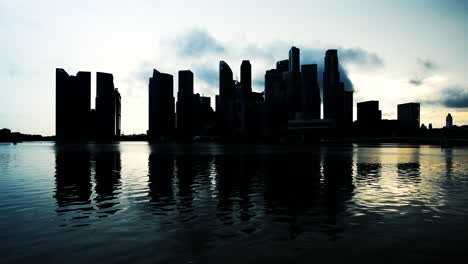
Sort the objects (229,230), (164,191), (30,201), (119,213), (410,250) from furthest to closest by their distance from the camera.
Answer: (164,191)
(30,201)
(119,213)
(229,230)
(410,250)

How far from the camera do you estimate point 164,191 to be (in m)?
34.0

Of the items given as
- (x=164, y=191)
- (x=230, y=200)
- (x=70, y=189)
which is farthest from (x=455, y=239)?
(x=70, y=189)

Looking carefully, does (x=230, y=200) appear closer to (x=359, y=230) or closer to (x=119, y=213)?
(x=119, y=213)

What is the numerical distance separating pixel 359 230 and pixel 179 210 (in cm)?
1241

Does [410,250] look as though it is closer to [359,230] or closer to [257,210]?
[359,230]

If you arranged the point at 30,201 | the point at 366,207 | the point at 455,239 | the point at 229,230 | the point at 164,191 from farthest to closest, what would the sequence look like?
the point at 164,191 < the point at 30,201 < the point at 366,207 < the point at 229,230 < the point at 455,239

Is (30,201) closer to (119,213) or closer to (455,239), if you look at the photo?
(119,213)

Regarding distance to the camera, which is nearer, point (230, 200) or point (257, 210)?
point (257, 210)

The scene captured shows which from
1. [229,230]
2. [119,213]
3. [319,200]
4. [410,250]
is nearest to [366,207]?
[319,200]

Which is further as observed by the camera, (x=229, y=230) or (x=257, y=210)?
(x=257, y=210)

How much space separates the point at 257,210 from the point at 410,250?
10991 millimetres

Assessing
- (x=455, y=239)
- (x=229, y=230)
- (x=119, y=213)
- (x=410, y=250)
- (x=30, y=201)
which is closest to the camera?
(x=410, y=250)

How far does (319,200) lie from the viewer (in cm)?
2875

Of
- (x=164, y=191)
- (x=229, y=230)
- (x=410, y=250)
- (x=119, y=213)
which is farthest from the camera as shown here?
(x=164, y=191)
